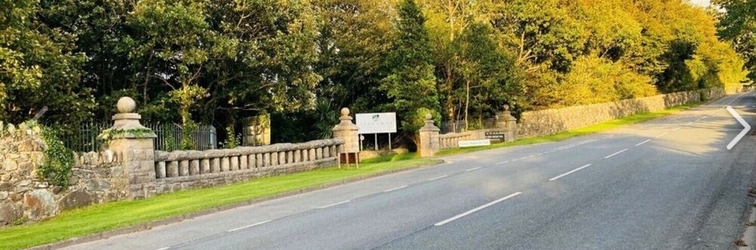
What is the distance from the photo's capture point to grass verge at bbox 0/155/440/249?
11461mm

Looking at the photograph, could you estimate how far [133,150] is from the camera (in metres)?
17.0

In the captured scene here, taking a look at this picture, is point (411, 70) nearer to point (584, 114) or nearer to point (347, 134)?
point (347, 134)

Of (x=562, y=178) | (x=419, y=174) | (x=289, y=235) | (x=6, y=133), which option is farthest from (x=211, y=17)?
(x=289, y=235)

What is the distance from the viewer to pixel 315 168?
25.8 meters

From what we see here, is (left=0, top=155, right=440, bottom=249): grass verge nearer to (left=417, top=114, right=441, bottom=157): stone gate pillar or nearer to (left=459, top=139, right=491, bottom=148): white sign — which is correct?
(left=417, top=114, right=441, bottom=157): stone gate pillar

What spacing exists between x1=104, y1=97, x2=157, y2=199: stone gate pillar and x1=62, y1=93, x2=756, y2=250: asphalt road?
12.9 feet

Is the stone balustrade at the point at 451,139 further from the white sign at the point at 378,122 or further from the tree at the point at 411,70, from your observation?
the white sign at the point at 378,122

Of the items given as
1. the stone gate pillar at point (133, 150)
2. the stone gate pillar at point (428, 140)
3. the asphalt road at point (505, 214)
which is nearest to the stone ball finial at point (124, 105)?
the stone gate pillar at point (133, 150)

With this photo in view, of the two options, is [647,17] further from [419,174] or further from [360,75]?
[419,174]

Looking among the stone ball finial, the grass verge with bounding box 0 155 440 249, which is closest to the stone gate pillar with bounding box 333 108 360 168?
the grass verge with bounding box 0 155 440 249

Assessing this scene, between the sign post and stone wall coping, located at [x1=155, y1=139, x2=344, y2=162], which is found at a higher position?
the sign post

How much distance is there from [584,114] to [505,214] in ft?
160

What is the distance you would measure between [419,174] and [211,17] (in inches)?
569

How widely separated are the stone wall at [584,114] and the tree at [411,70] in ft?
32.5
